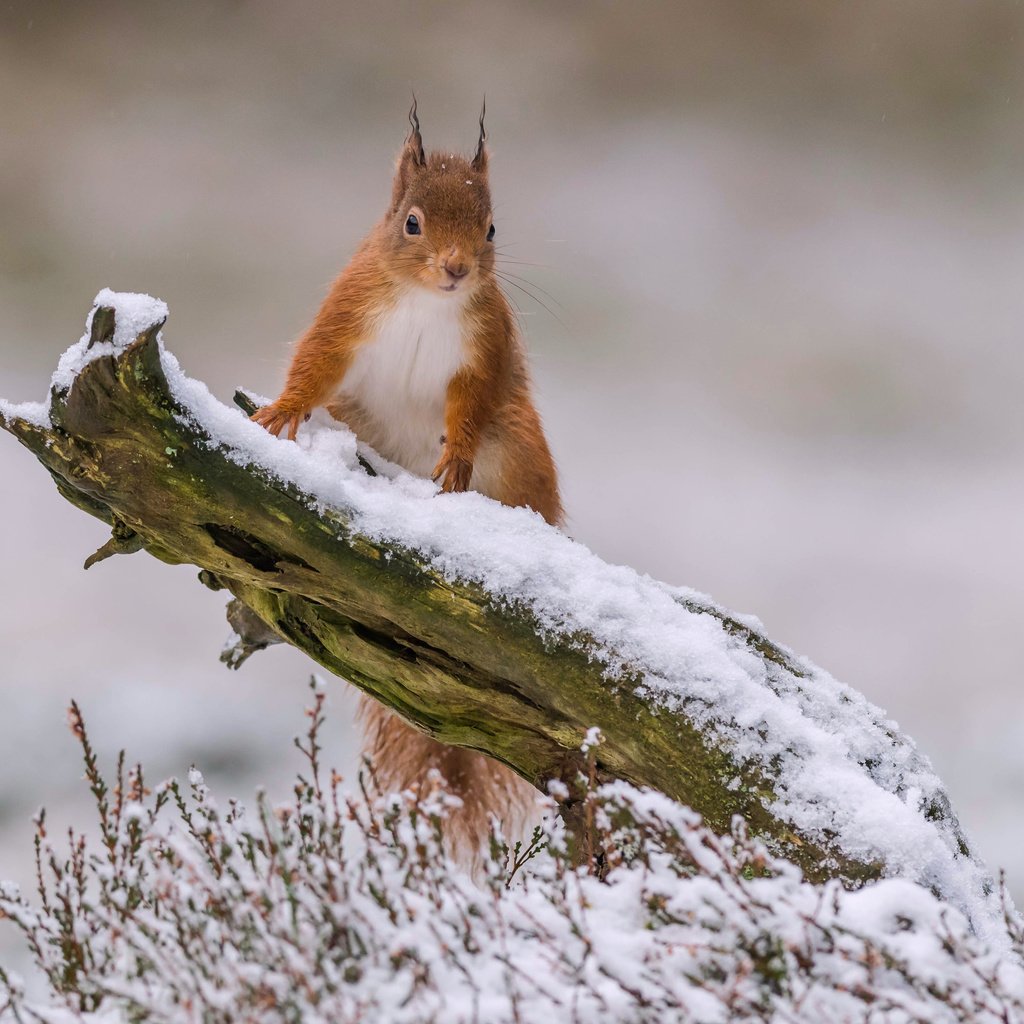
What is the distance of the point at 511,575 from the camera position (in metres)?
1.89

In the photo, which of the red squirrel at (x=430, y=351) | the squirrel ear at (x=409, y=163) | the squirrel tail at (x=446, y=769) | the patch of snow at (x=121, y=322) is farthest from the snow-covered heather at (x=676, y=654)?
the squirrel tail at (x=446, y=769)

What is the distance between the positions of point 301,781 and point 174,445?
73cm

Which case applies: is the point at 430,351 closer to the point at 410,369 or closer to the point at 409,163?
the point at 410,369

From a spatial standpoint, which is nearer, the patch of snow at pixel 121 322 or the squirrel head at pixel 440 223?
the patch of snow at pixel 121 322

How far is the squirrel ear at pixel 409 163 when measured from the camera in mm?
2285

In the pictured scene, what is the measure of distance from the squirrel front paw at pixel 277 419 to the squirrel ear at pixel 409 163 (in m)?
0.49

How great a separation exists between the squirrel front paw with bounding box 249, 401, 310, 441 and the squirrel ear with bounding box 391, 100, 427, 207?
19.5 inches

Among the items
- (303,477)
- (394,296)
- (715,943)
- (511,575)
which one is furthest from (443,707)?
(715,943)

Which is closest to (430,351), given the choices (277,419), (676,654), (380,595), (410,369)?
(410,369)

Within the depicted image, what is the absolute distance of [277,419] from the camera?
85.8 inches

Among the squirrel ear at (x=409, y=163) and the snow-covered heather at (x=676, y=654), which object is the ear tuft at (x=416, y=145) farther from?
the snow-covered heather at (x=676, y=654)

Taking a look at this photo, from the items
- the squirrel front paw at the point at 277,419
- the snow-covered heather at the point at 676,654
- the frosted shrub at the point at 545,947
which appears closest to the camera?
the frosted shrub at the point at 545,947

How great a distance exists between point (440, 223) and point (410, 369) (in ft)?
0.97

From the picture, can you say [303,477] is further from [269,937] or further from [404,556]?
[269,937]
